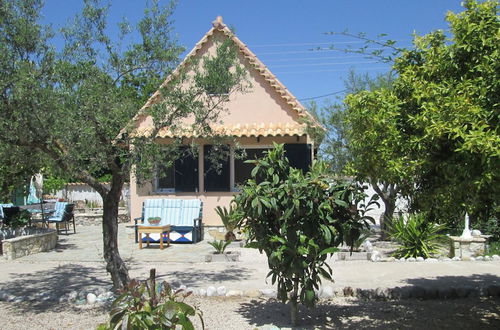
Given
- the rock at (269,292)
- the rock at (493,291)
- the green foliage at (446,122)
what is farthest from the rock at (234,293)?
the rock at (493,291)

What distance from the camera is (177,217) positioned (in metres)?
13.6

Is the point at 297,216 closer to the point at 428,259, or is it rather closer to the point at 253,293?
the point at 253,293

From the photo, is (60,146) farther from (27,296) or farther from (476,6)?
(476,6)

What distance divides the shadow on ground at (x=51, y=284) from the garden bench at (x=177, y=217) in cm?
318

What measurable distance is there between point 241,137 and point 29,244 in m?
6.13

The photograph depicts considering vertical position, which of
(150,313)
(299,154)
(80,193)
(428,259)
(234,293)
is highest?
(299,154)

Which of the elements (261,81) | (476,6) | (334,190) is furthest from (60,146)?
(261,81)

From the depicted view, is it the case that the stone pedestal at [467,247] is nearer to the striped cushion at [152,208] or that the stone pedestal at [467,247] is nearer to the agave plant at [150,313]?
the striped cushion at [152,208]

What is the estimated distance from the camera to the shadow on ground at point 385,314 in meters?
6.21

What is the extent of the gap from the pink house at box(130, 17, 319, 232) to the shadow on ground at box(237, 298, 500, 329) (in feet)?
23.3

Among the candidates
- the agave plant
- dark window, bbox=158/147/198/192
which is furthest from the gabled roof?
the agave plant

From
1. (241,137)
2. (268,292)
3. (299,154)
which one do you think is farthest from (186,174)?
(268,292)

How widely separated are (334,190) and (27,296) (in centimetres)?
525

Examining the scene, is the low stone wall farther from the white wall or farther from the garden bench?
the white wall
